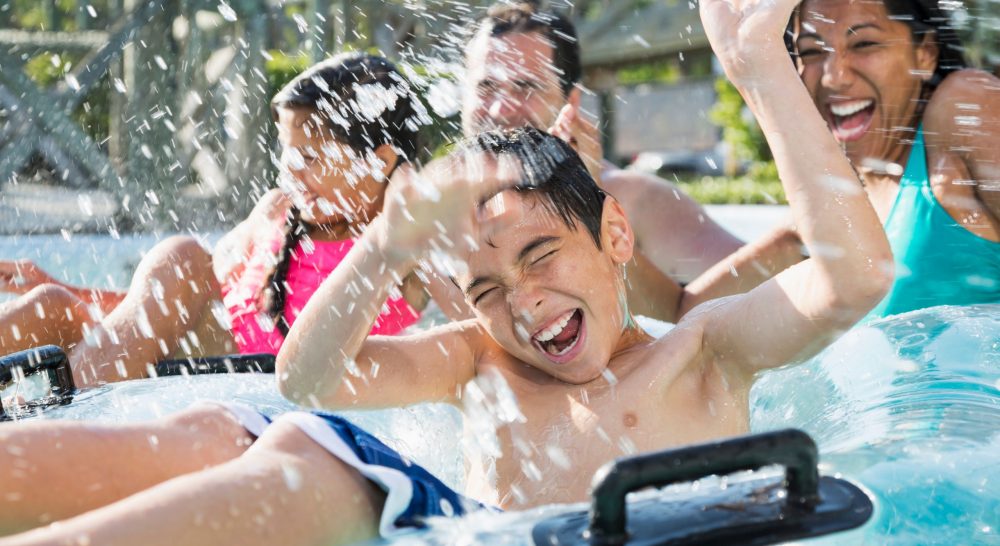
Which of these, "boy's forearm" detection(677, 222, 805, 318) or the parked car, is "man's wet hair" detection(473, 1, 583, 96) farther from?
the parked car

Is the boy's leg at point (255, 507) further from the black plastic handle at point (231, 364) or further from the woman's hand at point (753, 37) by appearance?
the black plastic handle at point (231, 364)

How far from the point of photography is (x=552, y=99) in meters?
3.30

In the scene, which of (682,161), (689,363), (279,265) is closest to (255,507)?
(689,363)

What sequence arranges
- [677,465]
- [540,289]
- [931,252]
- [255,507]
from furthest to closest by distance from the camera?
1. [931,252]
2. [540,289]
3. [255,507]
4. [677,465]

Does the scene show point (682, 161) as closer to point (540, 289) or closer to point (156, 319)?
point (156, 319)

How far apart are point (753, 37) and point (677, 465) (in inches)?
33.8

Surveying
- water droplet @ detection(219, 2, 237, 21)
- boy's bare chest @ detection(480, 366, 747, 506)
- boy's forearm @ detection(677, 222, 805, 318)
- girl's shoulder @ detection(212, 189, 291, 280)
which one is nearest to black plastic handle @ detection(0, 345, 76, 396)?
boy's bare chest @ detection(480, 366, 747, 506)

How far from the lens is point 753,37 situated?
5.81 ft

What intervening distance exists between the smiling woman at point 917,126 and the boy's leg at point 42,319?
2.18 meters

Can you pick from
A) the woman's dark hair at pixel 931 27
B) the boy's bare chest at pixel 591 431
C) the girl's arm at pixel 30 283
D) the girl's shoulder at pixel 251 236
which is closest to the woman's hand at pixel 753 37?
the boy's bare chest at pixel 591 431

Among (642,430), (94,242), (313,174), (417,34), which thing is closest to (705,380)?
(642,430)

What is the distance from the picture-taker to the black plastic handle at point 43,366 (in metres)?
2.03

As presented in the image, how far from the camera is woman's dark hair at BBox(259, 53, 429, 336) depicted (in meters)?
3.10

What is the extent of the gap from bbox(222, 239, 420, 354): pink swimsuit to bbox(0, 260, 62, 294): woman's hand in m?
0.64
